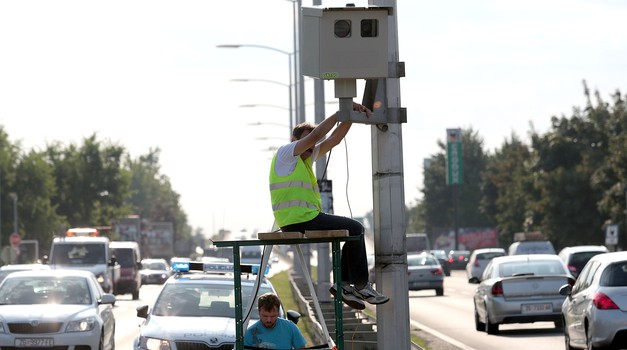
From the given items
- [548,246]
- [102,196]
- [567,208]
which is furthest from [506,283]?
[102,196]

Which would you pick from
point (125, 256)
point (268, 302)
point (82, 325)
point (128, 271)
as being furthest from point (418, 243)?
point (268, 302)

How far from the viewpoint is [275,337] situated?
11320mm

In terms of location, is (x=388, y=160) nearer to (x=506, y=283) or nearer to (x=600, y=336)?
(x=600, y=336)

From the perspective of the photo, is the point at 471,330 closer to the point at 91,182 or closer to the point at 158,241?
the point at 91,182

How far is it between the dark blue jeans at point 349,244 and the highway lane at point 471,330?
11.8m

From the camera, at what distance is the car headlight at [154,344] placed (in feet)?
50.2

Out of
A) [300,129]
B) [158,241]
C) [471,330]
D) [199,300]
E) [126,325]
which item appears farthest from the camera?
[158,241]

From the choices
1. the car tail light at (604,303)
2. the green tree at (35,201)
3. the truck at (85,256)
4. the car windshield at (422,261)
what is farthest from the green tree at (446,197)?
the car tail light at (604,303)

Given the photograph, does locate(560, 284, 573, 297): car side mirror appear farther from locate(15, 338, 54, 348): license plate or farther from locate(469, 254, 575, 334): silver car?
locate(15, 338, 54, 348): license plate

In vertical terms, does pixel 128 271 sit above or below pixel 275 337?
above

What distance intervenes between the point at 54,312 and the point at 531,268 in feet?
32.9

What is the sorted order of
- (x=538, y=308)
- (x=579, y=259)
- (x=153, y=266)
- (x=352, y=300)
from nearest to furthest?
(x=352, y=300), (x=538, y=308), (x=579, y=259), (x=153, y=266)

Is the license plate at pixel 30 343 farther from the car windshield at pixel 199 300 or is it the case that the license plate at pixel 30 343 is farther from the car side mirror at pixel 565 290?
the car side mirror at pixel 565 290

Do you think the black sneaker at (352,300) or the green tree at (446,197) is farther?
the green tree at (446,197)
